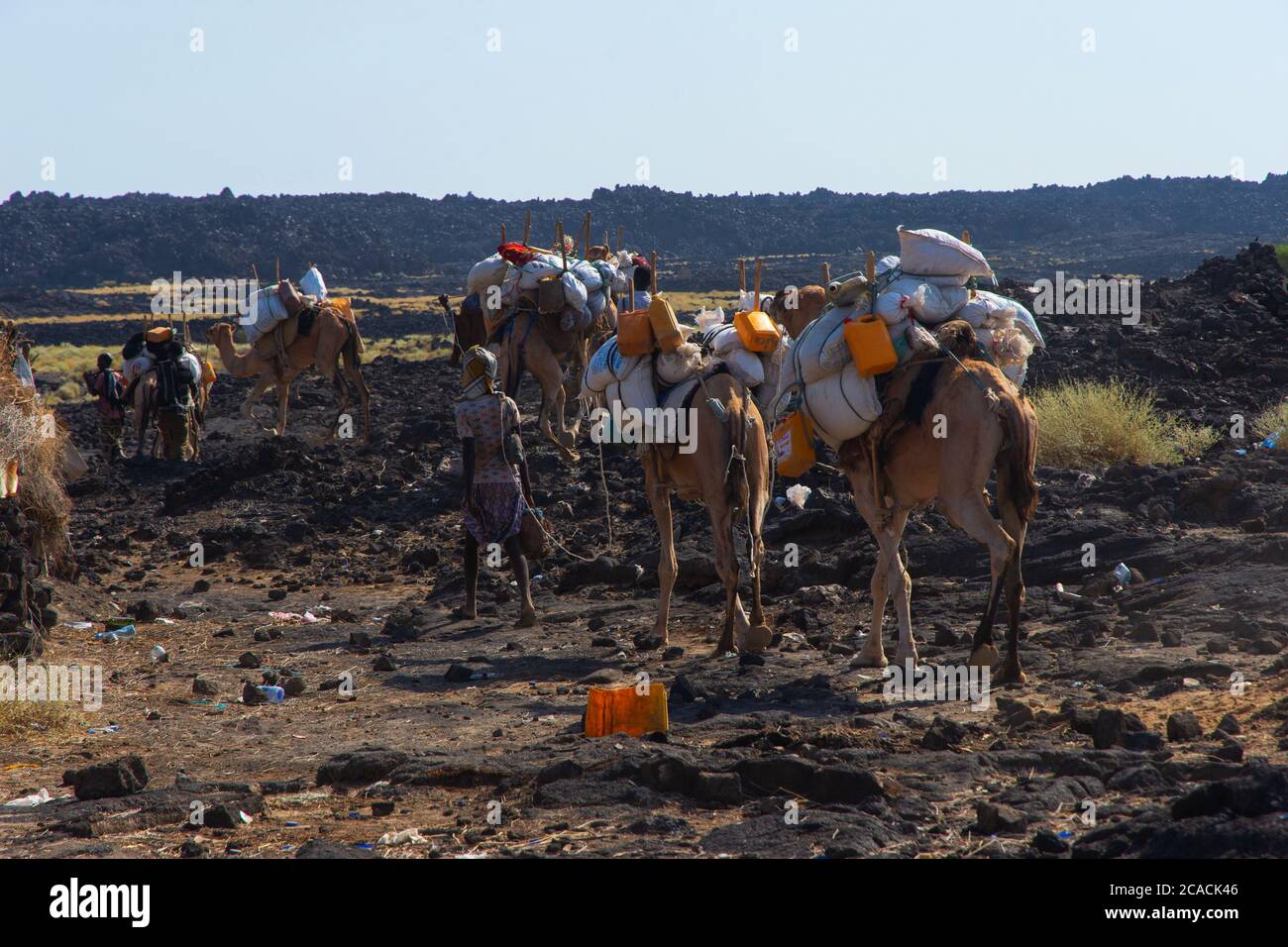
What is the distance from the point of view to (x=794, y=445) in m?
11.1

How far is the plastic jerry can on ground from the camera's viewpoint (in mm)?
11359

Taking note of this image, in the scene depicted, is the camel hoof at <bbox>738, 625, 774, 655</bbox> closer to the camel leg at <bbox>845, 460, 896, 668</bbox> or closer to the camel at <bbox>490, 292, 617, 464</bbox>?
the camel leg at <bbox>845, 460, 896, 668</bbox>

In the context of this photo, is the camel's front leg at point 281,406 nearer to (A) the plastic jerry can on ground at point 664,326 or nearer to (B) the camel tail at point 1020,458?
(A) the plastic jerry can on ground at point 664,326

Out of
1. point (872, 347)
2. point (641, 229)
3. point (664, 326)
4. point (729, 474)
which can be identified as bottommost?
point (729, 474)

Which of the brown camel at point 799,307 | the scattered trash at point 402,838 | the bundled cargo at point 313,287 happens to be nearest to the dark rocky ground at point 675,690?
the scattered trash at point 402,838

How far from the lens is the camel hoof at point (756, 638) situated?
438 inches

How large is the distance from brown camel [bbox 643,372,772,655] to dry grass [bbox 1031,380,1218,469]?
259 inches

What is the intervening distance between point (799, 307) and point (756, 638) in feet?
11.0

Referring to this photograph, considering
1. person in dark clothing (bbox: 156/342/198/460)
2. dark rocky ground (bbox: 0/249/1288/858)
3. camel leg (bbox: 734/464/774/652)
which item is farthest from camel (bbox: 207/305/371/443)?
camel leg (bbox: 734/464/774/652)

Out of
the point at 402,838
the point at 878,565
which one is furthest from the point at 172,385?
the point at 402,838

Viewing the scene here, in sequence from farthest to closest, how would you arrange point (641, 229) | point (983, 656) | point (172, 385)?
point (641, 229) → point (172, 385) → point (983, 656)

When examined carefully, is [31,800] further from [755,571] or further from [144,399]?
[144,399]

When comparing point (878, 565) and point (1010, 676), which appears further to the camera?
point (878, 565)

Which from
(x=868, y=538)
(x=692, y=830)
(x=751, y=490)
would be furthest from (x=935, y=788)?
(x=868, y=538)
